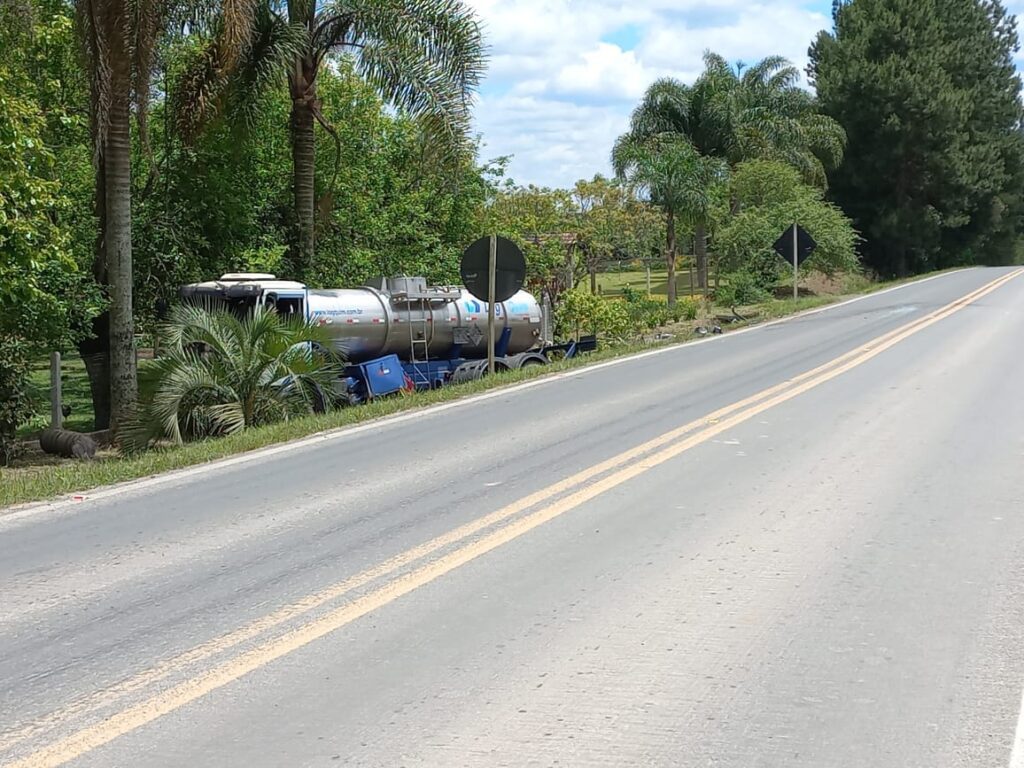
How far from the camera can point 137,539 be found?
7.37 m

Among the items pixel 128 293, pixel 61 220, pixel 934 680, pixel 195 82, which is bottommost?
pixel 934 680

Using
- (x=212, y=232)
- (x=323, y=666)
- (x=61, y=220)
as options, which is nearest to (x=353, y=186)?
(x=212, y=232)

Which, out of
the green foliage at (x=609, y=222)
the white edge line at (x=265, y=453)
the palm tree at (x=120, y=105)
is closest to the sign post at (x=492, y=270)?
the white edge line at (x=265, y=453)

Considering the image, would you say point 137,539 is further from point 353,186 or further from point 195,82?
point 353,186

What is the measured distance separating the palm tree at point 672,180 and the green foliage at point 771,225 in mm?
1637

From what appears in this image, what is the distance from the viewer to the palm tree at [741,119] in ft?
150

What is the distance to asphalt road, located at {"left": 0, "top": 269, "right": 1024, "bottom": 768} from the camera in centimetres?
425

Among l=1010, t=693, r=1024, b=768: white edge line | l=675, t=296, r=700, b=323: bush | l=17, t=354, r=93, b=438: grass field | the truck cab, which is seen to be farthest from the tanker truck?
l=1010, t=693, r=1024, b=768: white edge line

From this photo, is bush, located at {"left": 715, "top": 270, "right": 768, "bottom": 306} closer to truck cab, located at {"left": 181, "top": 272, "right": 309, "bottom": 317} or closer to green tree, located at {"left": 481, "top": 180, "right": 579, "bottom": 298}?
green tree, located at {"left": 481, "top": 180, "right": 579, "bottom": 298}

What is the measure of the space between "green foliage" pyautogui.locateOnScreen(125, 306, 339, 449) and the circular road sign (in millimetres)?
3353

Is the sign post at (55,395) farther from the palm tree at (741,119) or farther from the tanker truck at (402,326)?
the palm tree at (741,119)

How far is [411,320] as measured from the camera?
63.3 ft

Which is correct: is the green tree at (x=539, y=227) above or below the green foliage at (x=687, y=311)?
above

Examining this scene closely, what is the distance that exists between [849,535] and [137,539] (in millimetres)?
4731
